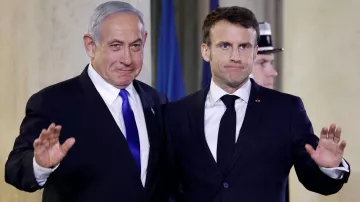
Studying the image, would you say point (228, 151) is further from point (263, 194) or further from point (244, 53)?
point (244, 53)

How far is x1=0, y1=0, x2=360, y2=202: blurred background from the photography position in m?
3.03

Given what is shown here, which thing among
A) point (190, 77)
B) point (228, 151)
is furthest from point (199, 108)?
point (190, 77)

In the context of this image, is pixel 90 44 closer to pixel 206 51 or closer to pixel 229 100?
pixel 206 51

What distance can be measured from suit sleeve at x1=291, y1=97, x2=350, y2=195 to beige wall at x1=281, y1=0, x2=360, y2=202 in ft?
3.41

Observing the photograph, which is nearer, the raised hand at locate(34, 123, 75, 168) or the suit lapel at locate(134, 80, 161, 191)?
the raised hand at locate(34, 123, 75, 168)

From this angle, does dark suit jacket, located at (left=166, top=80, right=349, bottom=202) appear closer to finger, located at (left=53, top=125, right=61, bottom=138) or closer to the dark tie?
the dark tie

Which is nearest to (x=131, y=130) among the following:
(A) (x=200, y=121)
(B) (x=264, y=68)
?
(A) (x=200, y=121)

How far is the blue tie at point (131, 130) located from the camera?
2.14 metres

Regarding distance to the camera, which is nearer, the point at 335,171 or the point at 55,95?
the point at 335,171

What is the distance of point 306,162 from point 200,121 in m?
0.37

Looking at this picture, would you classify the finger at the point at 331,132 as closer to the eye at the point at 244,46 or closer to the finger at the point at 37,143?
the eye at the point at 244,46

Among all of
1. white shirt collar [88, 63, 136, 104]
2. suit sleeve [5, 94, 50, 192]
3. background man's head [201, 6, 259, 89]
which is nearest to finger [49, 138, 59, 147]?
suit sleeve [5, 94, 50, 192]

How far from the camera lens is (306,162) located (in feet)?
6.61

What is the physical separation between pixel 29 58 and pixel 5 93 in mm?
230
